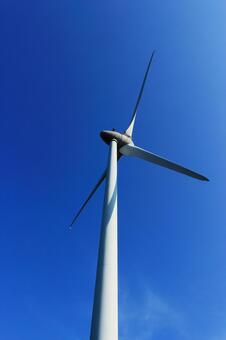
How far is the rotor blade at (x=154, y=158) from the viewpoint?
23.7 metres

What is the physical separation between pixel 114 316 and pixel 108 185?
294 inches

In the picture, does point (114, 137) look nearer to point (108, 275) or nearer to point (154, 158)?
point (154, 158)

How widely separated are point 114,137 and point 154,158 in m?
3.72

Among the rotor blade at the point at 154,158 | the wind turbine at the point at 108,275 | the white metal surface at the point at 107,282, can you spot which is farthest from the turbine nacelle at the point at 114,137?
the white metal surface at the point at 107,282

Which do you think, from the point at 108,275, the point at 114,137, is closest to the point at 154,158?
the point at 114,137

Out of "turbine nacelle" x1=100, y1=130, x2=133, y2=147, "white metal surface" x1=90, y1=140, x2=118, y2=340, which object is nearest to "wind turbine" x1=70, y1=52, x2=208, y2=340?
"white metal surface" x1=90, y1=140, x2=118, y2=340

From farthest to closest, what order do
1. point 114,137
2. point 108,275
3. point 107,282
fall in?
point 114,137 → point 108,275 → point 107,282

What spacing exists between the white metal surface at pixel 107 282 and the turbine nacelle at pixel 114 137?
27.9 ft

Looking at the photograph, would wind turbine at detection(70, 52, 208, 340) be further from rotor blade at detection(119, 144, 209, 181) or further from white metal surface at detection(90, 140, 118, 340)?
rotor blade at detection(119, 144, 209, 181)

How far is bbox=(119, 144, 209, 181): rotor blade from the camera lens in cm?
2372

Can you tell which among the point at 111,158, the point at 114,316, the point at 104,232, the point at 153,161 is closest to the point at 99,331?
the point at 114,316

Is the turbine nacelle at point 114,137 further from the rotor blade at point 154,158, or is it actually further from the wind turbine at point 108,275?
the wind turbine at point 108,275

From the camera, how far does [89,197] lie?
26.0 m

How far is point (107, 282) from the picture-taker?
11.7m
